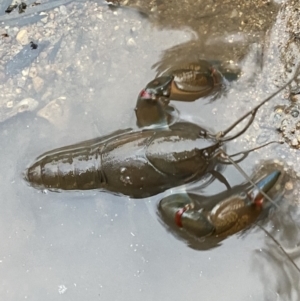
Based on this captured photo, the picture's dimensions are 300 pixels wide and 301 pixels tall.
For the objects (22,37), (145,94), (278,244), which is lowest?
(278,244)

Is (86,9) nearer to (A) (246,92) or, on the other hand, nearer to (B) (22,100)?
(B) (22,100)

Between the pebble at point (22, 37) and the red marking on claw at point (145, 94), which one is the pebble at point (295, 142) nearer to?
the red marking on claw at point (145, 94)

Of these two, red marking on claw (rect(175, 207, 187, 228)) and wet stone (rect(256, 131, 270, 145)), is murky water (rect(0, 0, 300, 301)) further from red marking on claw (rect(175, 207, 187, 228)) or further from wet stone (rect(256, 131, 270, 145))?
red marking on claw (rect(175, 207, 187, 228))

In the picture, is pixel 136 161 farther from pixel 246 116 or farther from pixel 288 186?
pixel 288 186

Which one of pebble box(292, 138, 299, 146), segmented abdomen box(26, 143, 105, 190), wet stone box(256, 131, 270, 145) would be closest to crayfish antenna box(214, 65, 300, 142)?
wet stone box(256, 131, 270, 145)

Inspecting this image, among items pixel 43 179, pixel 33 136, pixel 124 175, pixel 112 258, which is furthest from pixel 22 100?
pixel 112 258

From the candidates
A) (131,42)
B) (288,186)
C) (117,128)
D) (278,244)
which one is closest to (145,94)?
(117,128)
